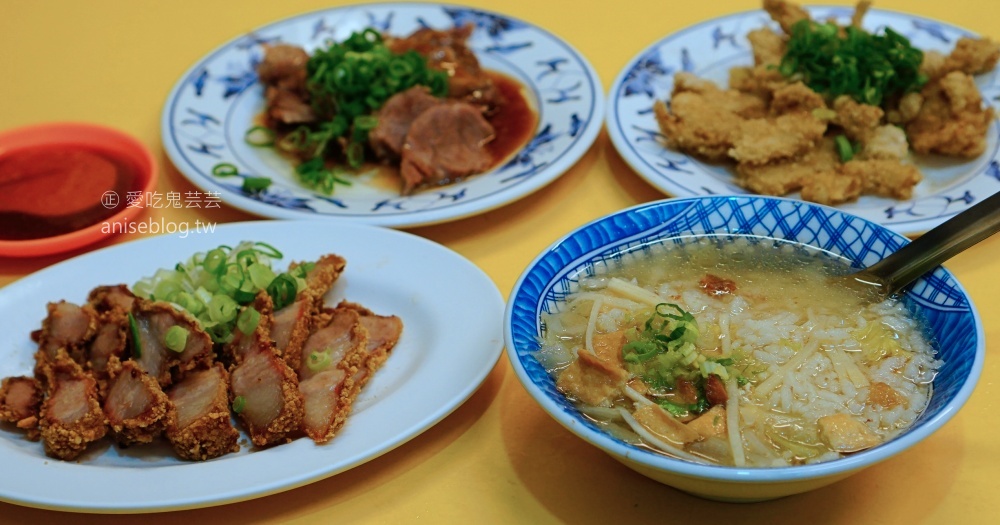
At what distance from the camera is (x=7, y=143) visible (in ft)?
10.6

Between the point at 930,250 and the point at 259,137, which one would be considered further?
the point at 259,137

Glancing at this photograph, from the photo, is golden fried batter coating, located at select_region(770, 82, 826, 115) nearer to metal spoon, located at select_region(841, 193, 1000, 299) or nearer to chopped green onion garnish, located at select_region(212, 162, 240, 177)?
metal spoon, located at select_region(841, 193, 1000, 299)

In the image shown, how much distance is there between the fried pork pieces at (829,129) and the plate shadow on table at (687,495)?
952 mm

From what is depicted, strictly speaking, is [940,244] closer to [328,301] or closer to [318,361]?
[318,361]

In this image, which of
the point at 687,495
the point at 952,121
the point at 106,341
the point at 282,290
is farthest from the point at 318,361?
the point at 952,121

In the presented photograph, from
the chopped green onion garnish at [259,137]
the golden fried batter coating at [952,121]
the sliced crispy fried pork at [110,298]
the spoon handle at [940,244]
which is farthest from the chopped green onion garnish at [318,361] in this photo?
the golden fried batter coating at [952,121]

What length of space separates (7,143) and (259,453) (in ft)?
6.84

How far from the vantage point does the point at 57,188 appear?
118 inches

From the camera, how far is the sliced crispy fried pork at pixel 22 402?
1961 mm

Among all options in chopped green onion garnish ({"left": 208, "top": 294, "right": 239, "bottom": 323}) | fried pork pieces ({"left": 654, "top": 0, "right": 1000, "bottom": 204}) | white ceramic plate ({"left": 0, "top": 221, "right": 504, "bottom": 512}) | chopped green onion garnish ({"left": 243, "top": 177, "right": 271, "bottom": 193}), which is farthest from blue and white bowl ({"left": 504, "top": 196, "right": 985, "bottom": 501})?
chopped green onion garnish ({"left": 243, "top": 177, "right": 271, "bottom": 193})

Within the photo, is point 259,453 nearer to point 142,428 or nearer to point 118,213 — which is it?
point 142,428

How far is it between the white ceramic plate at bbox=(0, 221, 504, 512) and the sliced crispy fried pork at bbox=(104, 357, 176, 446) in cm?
8

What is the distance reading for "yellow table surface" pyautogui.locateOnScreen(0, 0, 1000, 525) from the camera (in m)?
1.80

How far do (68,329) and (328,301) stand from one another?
0.65m
